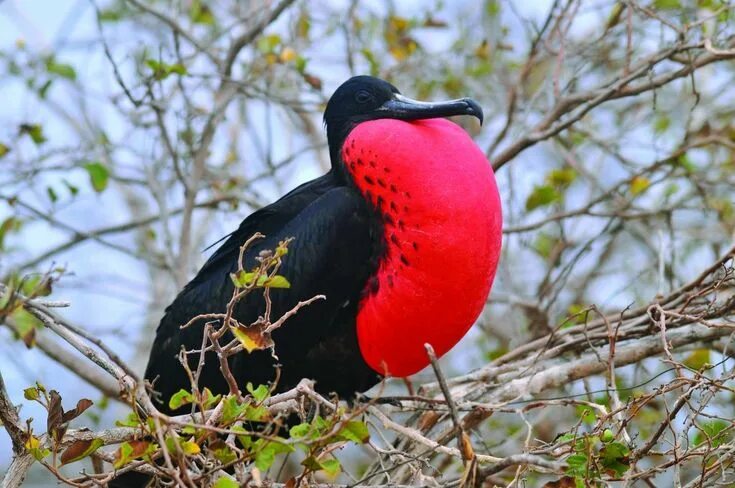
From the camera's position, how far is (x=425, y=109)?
2934mm

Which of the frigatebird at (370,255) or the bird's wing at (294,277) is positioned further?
the bird's wing at (294,277)

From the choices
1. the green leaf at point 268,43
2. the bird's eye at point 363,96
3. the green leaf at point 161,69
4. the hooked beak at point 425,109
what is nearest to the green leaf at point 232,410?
the hooked beak at point 425,109

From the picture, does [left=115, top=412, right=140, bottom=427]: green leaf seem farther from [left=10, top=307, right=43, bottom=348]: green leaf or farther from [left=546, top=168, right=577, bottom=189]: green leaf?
[left=546, top=168, right=577, bottom=189]: green leaf

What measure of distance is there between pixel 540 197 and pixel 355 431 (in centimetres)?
212

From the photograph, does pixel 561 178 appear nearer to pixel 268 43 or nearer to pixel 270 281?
pixel 268 43

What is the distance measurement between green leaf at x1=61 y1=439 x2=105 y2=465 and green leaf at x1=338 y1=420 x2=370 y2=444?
47cm

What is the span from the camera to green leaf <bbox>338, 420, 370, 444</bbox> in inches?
74.1

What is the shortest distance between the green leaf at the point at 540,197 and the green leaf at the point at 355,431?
6.89 ft

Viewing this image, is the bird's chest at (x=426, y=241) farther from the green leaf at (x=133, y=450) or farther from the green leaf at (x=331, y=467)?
the green leaf at (x=133, y=450)

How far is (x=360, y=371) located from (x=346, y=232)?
0.40 m

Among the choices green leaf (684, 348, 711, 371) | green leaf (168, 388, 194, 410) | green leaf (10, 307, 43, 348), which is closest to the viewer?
green leaf (10, 307, 43, 348)

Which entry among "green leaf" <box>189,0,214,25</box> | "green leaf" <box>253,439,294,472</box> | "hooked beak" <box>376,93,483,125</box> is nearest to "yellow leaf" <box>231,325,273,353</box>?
"green leaf" <box>253,439,294,472</box>

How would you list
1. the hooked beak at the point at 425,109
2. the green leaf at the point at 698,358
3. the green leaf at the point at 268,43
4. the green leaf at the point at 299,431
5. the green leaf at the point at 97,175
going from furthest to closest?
the green leaf at the point at 268,43
the green leaf at the point at 97,175
the green leaf at the point at 698,358
the hooked beak at the point at 425,109
the green leaf at the point at 299,431

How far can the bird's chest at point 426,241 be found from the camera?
2648 mm
